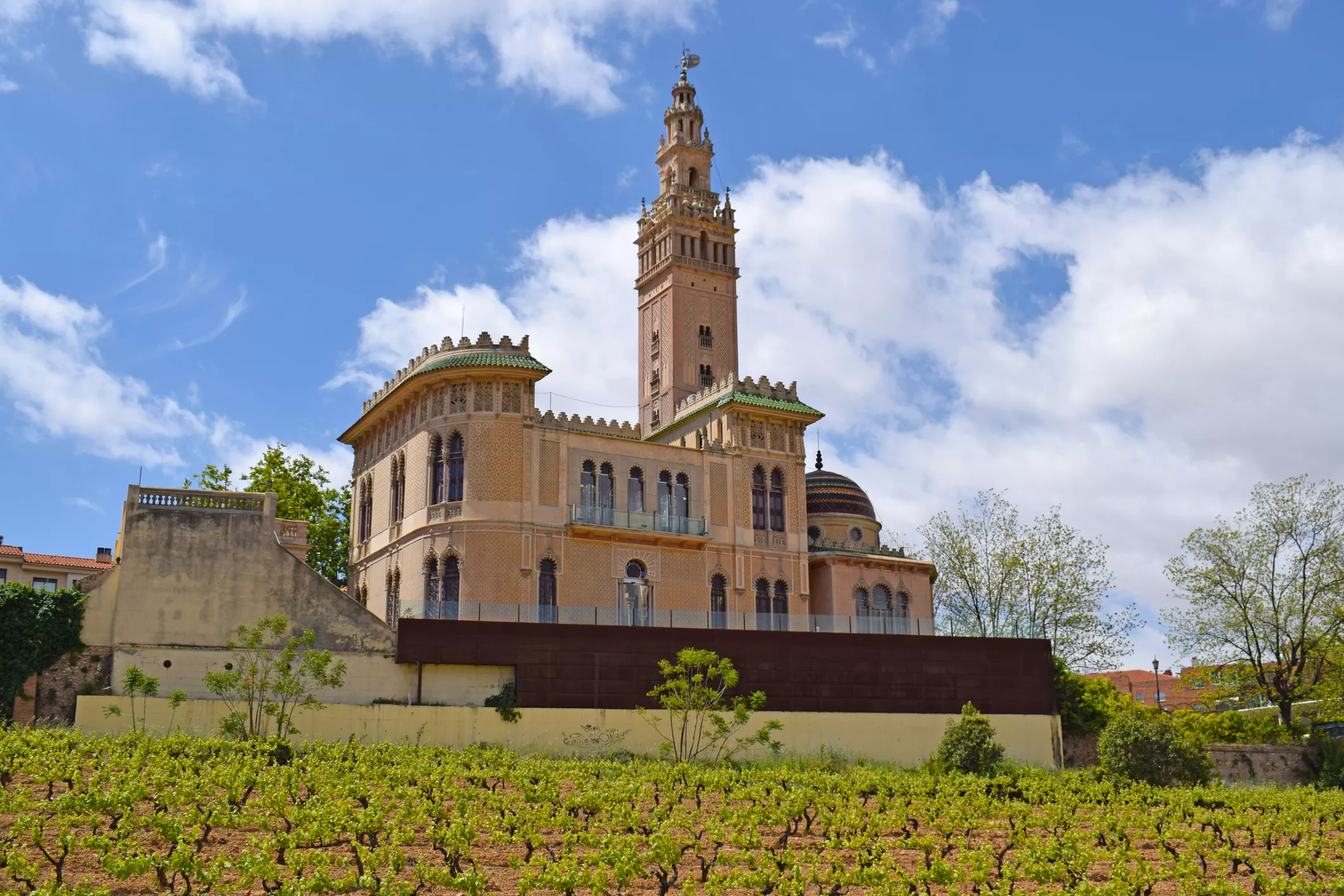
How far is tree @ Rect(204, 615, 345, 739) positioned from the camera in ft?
100

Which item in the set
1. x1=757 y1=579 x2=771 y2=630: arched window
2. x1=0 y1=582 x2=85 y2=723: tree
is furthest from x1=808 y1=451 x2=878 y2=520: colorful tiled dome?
x1=0 y1=582 x2=85 y2=723: tree

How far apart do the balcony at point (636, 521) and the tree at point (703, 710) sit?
9.21 metres

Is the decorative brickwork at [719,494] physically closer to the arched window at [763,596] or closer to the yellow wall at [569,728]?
the arched window at [763,596]

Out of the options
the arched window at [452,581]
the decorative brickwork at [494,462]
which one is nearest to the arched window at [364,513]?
the arched window at [452,581]

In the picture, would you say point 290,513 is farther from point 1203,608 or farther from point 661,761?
point 1203,608

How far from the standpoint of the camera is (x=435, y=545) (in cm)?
4344

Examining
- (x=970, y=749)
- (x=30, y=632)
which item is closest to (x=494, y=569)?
(x=30, y=632)

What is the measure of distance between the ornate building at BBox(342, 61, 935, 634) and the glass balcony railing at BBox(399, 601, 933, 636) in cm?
7

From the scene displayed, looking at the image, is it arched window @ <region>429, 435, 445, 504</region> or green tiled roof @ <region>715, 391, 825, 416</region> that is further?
green tiled roof @ <region>715, 391, 825, 416</region>

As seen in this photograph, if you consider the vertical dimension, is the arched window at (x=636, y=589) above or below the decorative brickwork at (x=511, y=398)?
below

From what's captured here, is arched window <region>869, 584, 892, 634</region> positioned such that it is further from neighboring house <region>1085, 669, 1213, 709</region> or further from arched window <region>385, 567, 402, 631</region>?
neighboring house <region>1085, 669, 1213, 709</region>

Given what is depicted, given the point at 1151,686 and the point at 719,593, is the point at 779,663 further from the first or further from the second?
the point at 1151,686

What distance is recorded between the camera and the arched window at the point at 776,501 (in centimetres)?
4941

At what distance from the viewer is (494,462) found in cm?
4356
